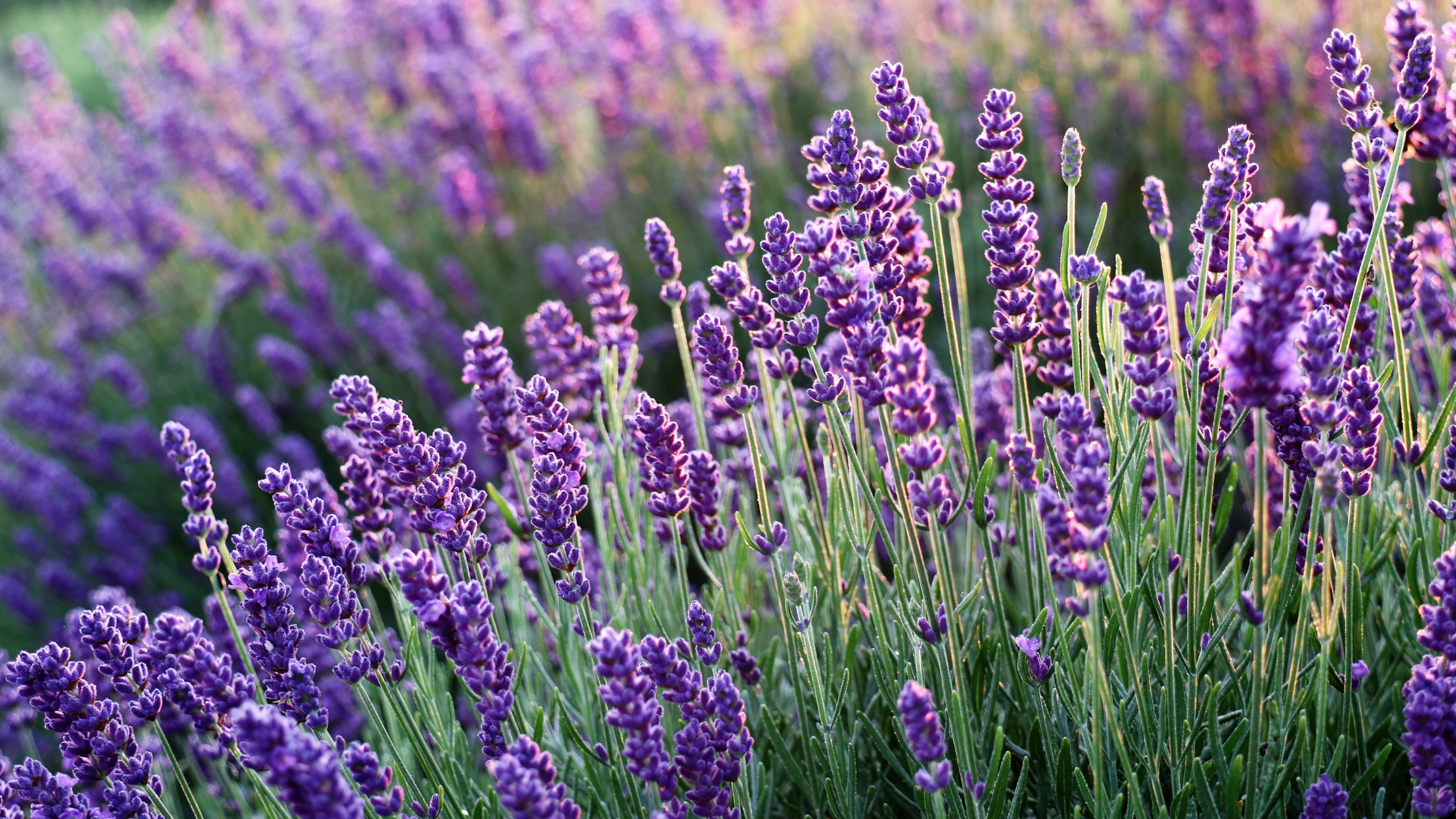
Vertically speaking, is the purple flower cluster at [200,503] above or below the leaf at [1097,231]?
below

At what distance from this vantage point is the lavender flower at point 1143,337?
4.77 ft

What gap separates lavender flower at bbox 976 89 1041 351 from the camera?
5.41 ft

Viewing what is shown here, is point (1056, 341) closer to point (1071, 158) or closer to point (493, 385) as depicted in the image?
point (1071, 158)

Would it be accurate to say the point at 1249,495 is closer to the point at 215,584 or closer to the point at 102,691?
the point at 215,584

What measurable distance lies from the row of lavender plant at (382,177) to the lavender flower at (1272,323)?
299 cm

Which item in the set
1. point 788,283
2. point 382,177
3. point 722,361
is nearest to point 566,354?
point 722,361

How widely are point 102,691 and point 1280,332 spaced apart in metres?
2.86

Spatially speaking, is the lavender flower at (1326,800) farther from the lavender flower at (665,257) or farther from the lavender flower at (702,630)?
the lavender flower at (665,257)

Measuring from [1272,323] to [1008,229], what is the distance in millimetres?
530

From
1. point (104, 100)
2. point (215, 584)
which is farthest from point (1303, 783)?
point (104, 100)

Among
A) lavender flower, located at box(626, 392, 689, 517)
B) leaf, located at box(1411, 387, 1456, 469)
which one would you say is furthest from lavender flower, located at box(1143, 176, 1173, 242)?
lavender flower, located at box(626, 392, 689, 517)

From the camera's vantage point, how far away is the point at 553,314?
2062 mm

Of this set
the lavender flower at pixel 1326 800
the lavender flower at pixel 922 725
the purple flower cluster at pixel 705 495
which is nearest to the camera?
the lavender flower at pixel 922 725

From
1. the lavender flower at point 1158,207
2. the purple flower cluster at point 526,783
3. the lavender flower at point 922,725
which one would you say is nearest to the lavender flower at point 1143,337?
the lavender flower at point 1158,207
